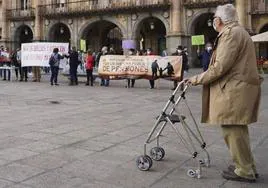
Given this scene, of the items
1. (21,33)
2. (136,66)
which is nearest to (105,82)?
(136,66)

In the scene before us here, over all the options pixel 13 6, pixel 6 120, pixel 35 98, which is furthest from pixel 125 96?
pixel 13 6

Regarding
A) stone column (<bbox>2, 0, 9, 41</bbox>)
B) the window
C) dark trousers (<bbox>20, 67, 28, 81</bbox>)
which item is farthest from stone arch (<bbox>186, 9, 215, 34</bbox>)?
stone column (<bbox>2, 0, 9, 41</bbox>)

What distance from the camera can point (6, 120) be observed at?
9.48 m

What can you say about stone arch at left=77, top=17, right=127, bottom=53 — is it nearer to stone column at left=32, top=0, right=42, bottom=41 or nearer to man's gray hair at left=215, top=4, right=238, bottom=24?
stone column at left=32, top=0, right=42, bottom=41

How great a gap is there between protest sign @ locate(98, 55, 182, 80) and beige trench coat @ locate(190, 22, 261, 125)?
1281 centimetres

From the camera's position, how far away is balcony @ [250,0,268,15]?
35.1m

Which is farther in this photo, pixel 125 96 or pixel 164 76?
pixel 164 76

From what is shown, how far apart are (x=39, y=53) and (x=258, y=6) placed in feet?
63.9

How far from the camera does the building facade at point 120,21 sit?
117 feet

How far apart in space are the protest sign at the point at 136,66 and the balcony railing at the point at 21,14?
26.7 m

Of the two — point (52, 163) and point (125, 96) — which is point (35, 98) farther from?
point (52, 163)

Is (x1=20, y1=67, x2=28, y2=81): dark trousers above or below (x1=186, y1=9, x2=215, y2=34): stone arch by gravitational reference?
below

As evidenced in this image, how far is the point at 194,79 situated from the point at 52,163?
209 cm

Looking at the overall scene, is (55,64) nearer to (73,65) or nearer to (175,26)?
(73,65)
